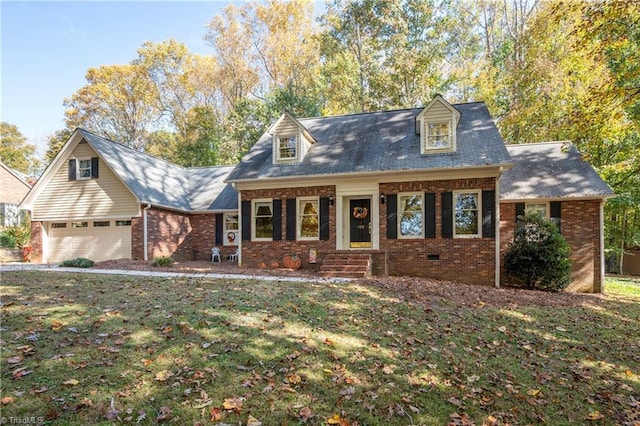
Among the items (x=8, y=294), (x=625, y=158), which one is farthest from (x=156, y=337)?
(x=625, y=158)

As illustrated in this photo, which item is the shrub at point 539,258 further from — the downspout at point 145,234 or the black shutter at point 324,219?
the downspout at point 145,234

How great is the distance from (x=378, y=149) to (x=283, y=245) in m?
5.18

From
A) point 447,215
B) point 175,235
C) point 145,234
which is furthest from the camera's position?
point 175,235

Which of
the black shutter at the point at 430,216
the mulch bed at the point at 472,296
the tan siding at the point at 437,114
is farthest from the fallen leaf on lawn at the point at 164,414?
the tan siding at the point at 437,114

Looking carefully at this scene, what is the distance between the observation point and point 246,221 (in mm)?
13461

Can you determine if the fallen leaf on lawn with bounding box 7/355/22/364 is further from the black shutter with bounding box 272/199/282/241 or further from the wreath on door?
the wreath on door

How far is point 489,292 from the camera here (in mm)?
9359

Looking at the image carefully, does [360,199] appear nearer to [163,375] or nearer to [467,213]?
[467,213]

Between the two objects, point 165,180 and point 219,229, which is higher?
point 165,180

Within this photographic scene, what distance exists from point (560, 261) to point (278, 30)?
25131 millimetres

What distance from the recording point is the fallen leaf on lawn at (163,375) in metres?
3.59

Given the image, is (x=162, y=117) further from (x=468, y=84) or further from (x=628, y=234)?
(x=628, y=234)

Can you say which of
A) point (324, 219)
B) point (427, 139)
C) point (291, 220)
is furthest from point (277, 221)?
point (427, 139)

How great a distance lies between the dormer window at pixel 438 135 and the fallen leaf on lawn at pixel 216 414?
11115 mm
